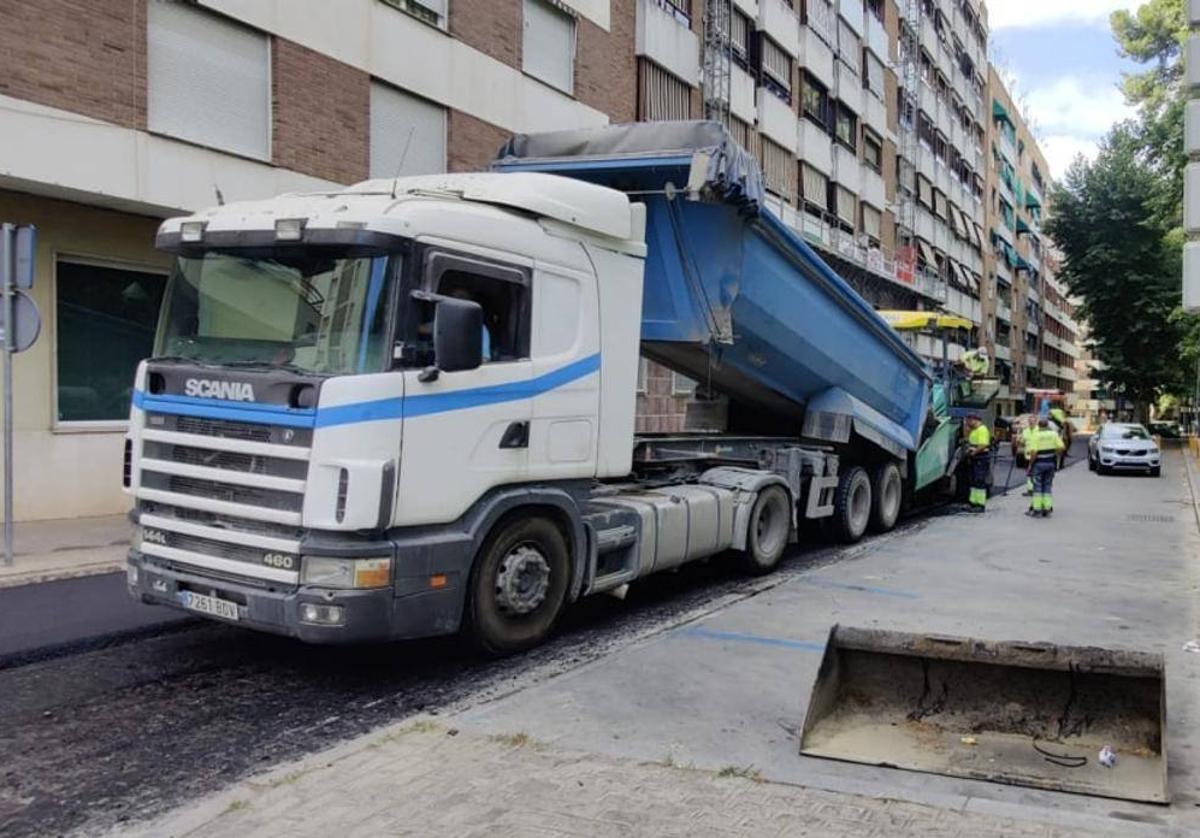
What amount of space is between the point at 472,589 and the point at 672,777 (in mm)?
2038

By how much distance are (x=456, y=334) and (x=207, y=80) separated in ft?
30.2

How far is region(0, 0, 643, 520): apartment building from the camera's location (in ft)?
35.8

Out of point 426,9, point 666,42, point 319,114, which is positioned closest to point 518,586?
point 319,114

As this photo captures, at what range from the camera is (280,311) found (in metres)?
5.66

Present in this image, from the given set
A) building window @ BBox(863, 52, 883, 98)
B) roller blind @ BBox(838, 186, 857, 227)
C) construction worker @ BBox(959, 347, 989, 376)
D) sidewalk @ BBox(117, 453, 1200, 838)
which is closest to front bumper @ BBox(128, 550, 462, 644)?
sidewalk @ BBox(117, 453, 1200, 838)

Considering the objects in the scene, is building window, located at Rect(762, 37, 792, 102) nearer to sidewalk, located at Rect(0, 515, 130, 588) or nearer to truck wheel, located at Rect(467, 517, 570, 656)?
sidewalk, located at Rect(0, 515, 130, 588)

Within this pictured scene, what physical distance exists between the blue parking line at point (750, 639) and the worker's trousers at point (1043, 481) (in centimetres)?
921

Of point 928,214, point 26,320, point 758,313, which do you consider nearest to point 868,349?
point 758,313

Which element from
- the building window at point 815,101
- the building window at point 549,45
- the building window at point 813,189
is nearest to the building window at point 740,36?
the building window at point 815,101

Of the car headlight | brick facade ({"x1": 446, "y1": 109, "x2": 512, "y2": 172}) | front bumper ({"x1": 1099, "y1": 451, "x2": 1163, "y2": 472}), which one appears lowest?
front bumper ({"x1": 1099, "y1": 451, "x2": 1163, "y2": 472})

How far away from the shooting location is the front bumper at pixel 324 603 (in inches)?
209

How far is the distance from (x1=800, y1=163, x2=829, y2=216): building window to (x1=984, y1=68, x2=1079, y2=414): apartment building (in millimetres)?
28042

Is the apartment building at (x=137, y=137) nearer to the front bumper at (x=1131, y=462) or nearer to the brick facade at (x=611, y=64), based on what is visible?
the brick facade at (x=611, y=64)

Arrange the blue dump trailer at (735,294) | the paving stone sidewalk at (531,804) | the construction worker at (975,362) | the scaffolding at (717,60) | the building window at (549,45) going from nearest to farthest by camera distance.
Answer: the paving stone sidewalk at (531,804) < the blue dump trailer at (735,294) < the construction worker at (975,362) < the building window at (549,45) < the scaffolding at (717,60)
